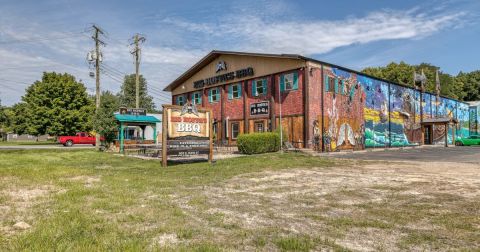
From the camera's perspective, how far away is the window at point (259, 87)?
94.1 ft

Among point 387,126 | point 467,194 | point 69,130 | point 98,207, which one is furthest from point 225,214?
point 69,130

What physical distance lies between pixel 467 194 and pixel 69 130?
159ft

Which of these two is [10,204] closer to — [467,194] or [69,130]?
[467,194]

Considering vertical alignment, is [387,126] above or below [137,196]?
above

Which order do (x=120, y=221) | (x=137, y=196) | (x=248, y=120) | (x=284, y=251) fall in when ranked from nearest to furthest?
(x=284, y=251), (x=120, y=221), (x=137, y=196), (x=248, y=120)

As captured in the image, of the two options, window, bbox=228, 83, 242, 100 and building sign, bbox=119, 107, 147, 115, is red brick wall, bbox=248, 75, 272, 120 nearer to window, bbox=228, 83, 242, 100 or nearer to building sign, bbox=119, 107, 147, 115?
window, bbox=228, 83, 242, 100

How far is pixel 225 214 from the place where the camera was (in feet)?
18.8

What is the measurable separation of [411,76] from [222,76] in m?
40.2

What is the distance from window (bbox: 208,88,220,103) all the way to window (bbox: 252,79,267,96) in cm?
538

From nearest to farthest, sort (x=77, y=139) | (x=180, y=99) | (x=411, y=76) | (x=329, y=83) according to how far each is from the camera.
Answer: (x=329, y=83) → (x=77, y=139) → (x=180, y=99) → (x=411, y=76)

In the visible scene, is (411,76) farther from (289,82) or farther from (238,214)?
(238,214)

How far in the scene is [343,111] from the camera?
28.2 m

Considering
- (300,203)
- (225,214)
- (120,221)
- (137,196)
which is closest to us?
(120,221)

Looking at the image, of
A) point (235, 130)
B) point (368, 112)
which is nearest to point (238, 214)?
point (235, 130)
